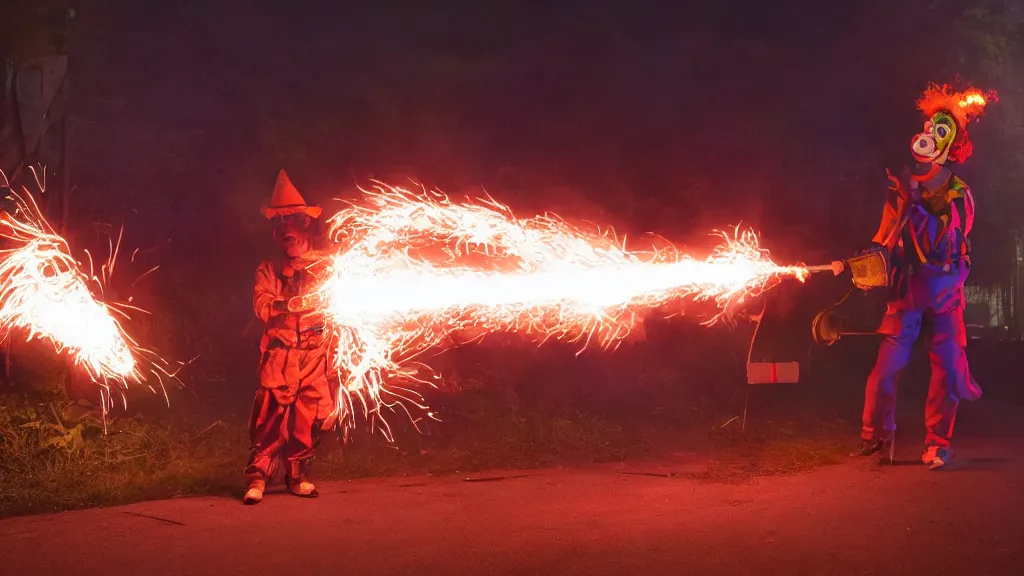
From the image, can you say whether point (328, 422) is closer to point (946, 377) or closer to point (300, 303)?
point (300, 303)

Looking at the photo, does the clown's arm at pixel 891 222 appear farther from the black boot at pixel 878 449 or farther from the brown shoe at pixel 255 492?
the brown shoe at pixel 255 492

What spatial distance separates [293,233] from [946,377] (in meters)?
5.93

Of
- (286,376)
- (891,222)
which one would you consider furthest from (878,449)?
(286,376)

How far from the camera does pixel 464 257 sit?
28.3 ft

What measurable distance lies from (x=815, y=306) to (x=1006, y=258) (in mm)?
8173

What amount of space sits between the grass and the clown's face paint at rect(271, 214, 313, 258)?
6.83ft

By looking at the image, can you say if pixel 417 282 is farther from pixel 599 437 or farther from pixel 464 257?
pixel 599 437

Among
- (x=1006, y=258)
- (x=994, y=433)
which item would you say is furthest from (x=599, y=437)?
(x=1006, y=258)

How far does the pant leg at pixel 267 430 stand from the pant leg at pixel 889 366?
17.4ft

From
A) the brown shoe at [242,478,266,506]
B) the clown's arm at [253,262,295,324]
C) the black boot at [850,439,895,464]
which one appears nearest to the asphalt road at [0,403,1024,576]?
the brown shoe at [242,478,266,506]

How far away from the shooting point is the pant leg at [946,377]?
795 cm

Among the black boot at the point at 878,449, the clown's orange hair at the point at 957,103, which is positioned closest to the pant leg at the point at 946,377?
the black boot at the point at 878,449

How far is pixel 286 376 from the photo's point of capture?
279 inches

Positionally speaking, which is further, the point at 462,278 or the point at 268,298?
the point at 462,278
